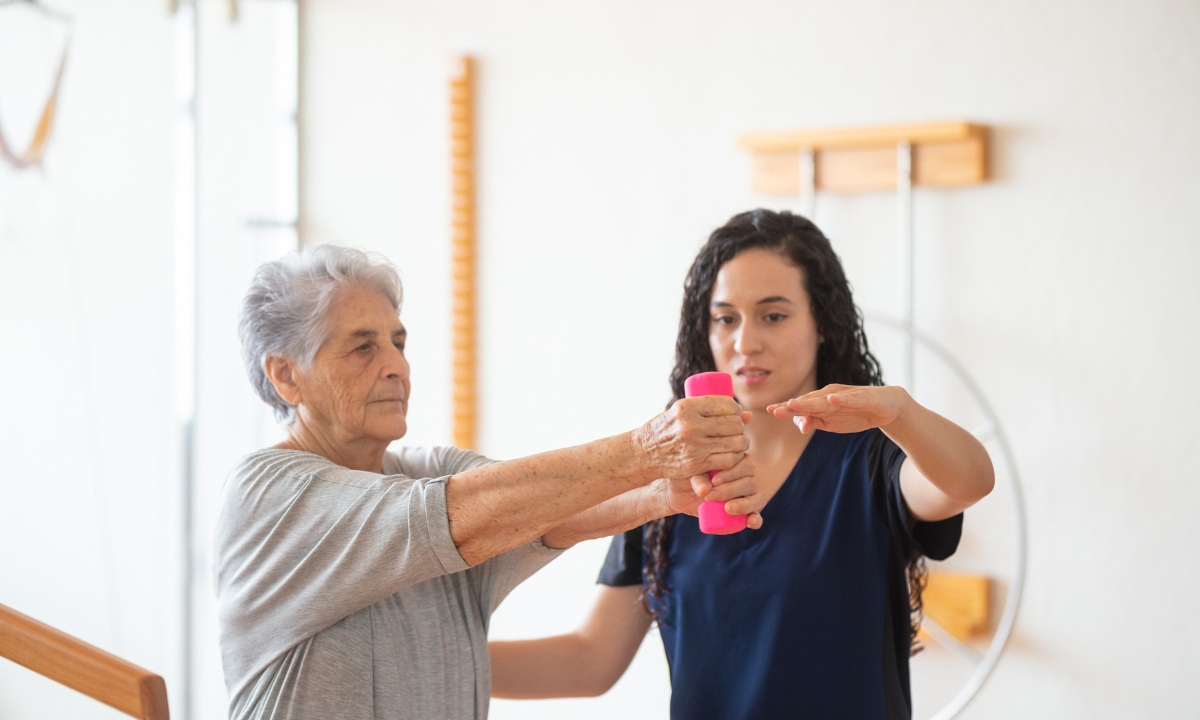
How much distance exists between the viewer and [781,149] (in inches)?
122

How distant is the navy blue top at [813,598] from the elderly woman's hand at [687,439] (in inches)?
14.0

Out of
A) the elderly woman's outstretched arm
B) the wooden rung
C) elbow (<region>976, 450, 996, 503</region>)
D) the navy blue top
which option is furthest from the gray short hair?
the wooden rung

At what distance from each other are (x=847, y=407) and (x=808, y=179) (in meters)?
1.77

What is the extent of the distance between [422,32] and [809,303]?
2357 millimetres

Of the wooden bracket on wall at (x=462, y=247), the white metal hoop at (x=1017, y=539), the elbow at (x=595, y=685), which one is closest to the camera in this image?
the elbow at (x=595, y=685)

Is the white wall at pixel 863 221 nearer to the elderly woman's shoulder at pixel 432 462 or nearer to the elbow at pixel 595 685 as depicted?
the elbow at pixel 595 685

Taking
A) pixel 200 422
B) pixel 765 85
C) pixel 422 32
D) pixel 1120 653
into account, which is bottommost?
pixel 1120 653

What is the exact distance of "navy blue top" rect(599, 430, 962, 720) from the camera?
1639mm

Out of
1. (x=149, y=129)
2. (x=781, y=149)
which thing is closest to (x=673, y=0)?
(x=781, y=149)

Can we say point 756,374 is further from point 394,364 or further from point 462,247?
point 462,247

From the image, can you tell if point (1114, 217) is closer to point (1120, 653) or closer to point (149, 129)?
point (1120, 653)

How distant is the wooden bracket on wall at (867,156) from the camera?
289cm

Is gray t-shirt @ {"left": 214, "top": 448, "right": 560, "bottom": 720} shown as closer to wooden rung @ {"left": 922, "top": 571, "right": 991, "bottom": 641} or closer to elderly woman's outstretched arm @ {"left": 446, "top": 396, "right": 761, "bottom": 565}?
elderly woman's outstretched arm @ {"left": 446, "top": 396, "right": 761, "bottom": 565}

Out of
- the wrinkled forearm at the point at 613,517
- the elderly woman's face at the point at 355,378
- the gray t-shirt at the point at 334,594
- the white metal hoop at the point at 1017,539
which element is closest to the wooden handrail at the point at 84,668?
the gray t-shirt at the point at 334,594
